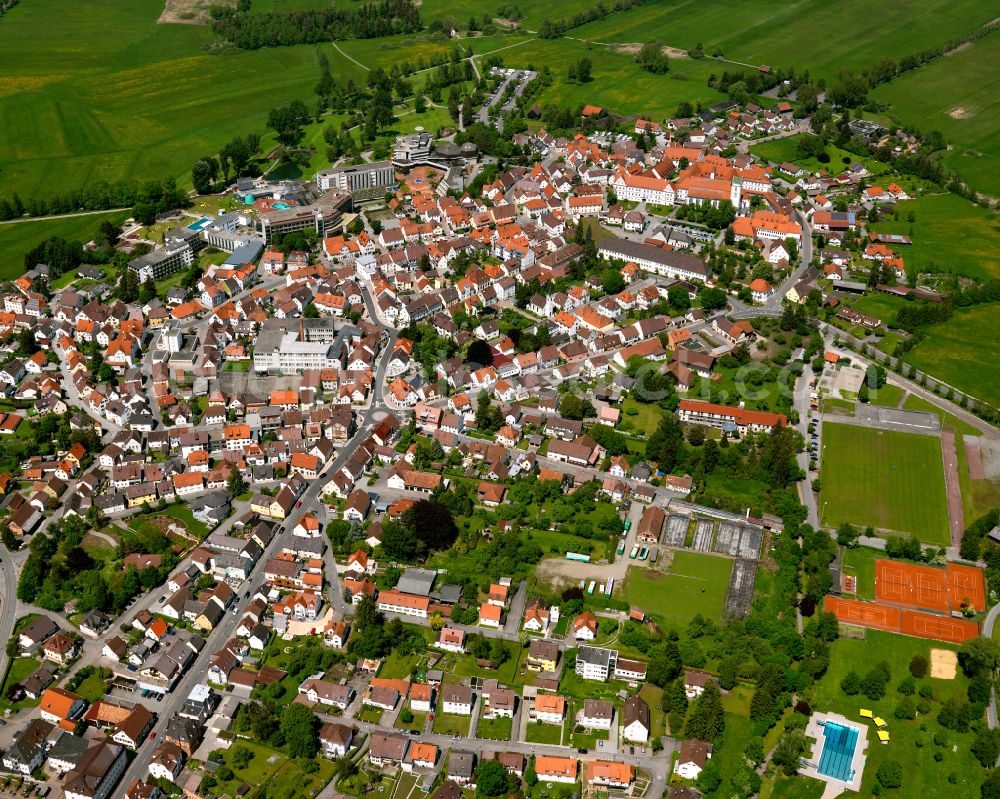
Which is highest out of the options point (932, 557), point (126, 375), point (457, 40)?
point (457, 40)

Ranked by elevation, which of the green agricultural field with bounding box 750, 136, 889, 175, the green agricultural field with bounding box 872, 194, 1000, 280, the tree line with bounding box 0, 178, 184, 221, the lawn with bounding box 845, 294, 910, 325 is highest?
the tree line with bounding box 0, 178, 184, 221

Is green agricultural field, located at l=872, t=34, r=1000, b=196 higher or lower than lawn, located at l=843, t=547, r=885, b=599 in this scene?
higher

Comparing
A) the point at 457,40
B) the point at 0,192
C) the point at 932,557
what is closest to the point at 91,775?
the point at 932,557

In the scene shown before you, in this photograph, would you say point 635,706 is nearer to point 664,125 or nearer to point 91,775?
point 91,775

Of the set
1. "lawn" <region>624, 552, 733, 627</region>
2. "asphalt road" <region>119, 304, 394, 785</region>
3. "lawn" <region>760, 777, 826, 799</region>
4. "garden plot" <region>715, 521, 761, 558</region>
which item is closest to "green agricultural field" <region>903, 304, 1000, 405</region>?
"garden plot" <region>715, 521, 761, 558</region>

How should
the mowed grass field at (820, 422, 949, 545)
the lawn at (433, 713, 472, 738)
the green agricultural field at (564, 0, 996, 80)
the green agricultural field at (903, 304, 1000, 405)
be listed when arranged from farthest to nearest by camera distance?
the green agricultural field at (564, 0, 996, 80) → the green agricultural field at (903, 304, 1000, 405) → the mowed grass field at (820, 422, 949, 545) → the lawn at (433, 713, 472, 738)

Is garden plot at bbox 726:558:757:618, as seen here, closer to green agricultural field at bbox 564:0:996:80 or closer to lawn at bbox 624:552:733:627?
lawn at bbox 624:552:733:627

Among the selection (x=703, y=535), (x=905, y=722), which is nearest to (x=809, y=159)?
(x=703, y=535)

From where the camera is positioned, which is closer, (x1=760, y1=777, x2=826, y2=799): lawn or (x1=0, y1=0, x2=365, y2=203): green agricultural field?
(x1=760, y1=777, x2=826, y2=799): lawn
